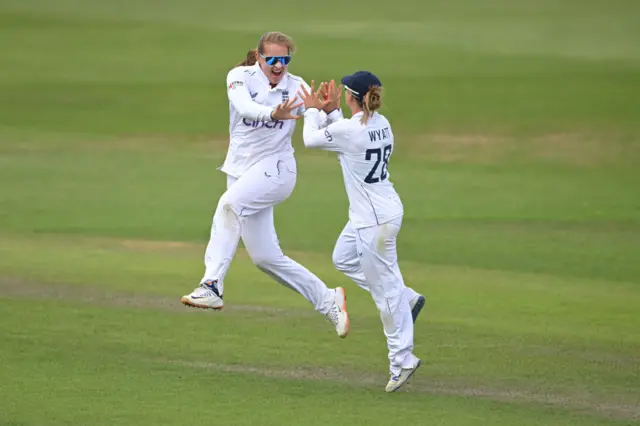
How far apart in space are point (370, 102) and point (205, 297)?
1818mm

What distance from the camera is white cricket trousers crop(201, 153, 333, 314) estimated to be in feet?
31.6

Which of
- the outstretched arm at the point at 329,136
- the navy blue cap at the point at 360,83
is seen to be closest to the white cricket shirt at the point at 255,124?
the outstretched arm at the point at 329,136

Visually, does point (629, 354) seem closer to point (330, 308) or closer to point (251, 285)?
point (330, 308)

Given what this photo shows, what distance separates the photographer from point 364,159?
29.3 ft

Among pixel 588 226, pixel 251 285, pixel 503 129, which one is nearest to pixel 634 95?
pixel 503 129

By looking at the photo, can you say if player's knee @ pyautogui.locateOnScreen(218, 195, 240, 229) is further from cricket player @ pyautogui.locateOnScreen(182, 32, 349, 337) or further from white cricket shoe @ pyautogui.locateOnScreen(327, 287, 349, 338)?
white cricket shoe @ pyautogui.locateOnScreen(327, 287, 349, 338)

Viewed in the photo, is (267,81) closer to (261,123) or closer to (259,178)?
(261,123)

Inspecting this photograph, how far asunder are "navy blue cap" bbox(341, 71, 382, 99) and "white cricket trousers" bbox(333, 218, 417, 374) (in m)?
0.90

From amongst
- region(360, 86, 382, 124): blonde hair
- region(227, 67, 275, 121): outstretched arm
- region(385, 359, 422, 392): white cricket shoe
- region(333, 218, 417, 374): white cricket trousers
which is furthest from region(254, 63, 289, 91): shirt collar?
region(385, 359, 422, 392): white cricket shoe

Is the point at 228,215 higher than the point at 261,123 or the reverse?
the reverse

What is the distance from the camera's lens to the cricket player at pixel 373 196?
8922 millimetres

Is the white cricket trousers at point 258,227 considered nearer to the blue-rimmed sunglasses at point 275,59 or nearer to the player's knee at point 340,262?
the player's knee at point 340,262

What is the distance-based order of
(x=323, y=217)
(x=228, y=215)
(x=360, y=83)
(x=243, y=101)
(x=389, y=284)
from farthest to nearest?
(x=323, y=217) < (x=228, y=215) < (x=243, y=101) < (x=389, y=284) < (x=360, y=83)

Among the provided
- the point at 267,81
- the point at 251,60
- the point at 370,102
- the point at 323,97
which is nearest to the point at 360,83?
the point at 370,102
